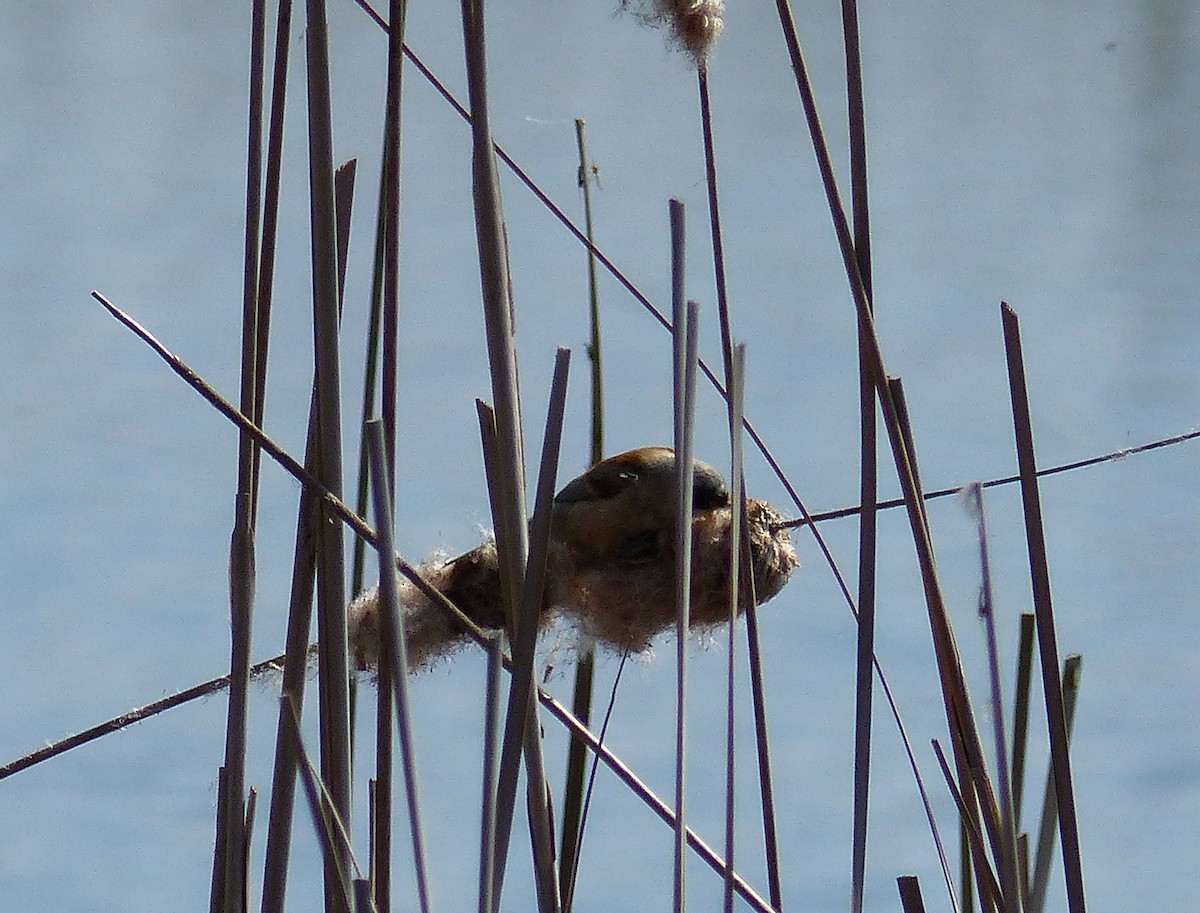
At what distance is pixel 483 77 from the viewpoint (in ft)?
2.01

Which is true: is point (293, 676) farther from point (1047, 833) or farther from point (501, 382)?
point (1047, 833)

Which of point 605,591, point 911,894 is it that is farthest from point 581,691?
point 911,894

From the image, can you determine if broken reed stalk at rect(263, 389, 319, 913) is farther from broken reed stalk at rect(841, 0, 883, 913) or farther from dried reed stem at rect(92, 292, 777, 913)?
broken reed stalk at rect(841, 0, 883, 913)

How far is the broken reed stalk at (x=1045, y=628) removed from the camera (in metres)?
0.66

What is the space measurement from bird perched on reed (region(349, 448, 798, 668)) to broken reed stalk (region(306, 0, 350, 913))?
85 millimetres

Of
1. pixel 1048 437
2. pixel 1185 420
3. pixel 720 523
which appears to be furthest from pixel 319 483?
pixel 1185 420

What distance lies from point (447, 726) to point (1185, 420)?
158cm

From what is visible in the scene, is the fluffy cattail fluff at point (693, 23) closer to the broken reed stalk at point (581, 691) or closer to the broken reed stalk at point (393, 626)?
the broken reed stalk at point (581, 691)

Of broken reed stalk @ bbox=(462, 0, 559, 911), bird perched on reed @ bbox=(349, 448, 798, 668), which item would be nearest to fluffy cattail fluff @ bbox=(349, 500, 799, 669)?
bird perched on reed @ bbox=(349, 448, 798, 668)

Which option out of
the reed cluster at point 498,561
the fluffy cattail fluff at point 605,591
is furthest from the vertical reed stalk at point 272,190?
the fluffy cattail fluff at point 605,591

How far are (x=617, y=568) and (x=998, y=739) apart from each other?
0.18m

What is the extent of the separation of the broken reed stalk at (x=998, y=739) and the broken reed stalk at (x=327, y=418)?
26 cm

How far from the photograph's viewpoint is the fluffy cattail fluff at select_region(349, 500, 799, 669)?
28.7 inches

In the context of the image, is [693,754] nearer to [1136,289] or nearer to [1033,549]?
[1033,549]
